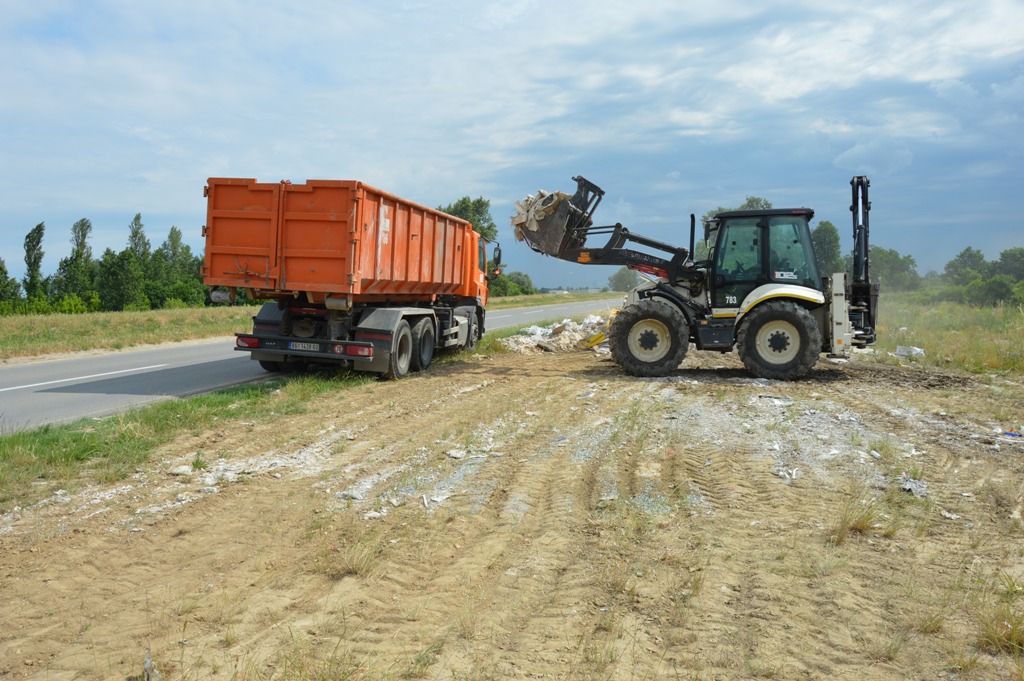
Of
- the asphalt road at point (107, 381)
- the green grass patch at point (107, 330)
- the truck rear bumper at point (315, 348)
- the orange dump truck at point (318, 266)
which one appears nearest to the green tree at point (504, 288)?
the green grass patch at point (107, 330)

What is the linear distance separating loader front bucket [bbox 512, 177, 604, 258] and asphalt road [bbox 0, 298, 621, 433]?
17.6ft

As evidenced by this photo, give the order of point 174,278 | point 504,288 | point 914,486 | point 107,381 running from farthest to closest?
1. point 504,288
2. point 174,278
3. point 107,381
4. point 914,486

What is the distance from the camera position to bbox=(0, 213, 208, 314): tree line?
4394 centimetres

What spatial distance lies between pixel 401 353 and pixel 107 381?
4.74 metres

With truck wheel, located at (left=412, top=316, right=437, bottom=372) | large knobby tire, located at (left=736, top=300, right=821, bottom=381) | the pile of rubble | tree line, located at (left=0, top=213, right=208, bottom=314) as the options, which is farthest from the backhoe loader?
tree line, located at (left=0, top=213, right=208, bottom=314)

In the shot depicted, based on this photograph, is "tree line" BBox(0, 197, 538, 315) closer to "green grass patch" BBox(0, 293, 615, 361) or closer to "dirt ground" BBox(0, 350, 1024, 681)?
"green grass patch" BBox(0, 293, 615, 361)

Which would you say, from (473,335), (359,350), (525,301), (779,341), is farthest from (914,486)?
(525,301)

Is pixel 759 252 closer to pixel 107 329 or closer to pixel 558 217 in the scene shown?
pixel 558 217

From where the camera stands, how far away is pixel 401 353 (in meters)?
12.5

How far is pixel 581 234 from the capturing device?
44.1 ft

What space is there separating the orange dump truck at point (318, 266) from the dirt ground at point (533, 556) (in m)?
3.27

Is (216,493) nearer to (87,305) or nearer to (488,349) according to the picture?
(488,349)

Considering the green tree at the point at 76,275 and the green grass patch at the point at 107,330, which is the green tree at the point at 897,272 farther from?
the green tree at the point at 76,275

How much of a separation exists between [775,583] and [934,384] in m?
9.12
